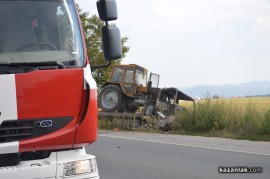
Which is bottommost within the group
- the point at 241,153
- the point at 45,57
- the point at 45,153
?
the point at 241,153

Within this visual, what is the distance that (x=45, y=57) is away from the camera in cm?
516

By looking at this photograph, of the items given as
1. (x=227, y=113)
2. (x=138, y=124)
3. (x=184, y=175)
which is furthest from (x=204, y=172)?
(x=138, y=124)

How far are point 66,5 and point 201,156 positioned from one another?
6.88 meters

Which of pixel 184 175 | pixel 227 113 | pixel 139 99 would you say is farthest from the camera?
pixel 139 99

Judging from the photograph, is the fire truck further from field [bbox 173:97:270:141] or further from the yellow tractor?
the yellow tractor

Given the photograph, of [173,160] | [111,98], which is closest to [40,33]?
[173,160]

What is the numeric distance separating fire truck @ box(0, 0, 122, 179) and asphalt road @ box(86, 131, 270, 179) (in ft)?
12.5

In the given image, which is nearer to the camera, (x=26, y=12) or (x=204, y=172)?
(x=26, y=12)

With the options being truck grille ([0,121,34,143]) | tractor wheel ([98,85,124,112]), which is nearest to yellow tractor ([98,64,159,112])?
tractor wheel ([98,85,124,112])

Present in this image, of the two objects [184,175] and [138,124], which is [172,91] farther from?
[184,175]

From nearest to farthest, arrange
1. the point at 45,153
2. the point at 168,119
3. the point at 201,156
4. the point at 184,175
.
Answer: the point at 45,153 → the point at 184,175 → the point at 201,156 → the point at 168,119

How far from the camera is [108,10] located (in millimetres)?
5684

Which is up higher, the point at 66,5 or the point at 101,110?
the point at 66,5

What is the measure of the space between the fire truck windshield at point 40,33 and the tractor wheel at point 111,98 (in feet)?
57.8
